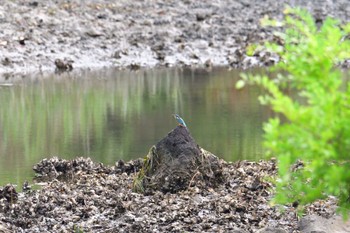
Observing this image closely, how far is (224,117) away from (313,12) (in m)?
16.2

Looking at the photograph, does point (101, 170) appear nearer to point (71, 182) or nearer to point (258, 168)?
point (71, 182)

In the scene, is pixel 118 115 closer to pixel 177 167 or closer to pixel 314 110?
pixel 177 167

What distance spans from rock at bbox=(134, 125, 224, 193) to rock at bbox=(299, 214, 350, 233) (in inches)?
76.3

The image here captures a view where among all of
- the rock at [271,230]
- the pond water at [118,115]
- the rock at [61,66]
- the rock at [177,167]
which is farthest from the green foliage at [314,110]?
the rock at [61,66]

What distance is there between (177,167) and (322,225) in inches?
88.6

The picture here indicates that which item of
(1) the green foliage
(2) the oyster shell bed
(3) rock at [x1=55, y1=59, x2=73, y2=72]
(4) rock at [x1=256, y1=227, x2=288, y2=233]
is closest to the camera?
(1) the green foliage

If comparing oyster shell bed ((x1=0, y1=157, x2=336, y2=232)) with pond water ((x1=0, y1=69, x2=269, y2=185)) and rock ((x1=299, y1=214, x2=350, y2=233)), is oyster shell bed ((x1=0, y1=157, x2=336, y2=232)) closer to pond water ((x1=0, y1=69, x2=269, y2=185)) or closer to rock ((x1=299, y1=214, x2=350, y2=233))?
rock ((x1=299, y1=214, x2=350, y2=233))

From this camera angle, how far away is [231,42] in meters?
Answer: 30.8

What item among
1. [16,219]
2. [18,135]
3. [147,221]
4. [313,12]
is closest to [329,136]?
[147,221]

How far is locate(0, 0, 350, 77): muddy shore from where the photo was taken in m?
27.5

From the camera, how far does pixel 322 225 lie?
26.8 ft

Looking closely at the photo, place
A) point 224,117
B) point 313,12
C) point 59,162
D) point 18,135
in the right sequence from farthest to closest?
point 313,12
point 224,117
point 18,135
point 59,162

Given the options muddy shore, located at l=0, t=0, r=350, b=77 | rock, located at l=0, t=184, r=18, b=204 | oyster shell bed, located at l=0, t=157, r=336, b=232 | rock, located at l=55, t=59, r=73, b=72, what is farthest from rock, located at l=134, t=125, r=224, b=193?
rock, located at l=55, t=59, r=73, b=72

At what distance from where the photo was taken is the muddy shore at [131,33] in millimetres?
27500
